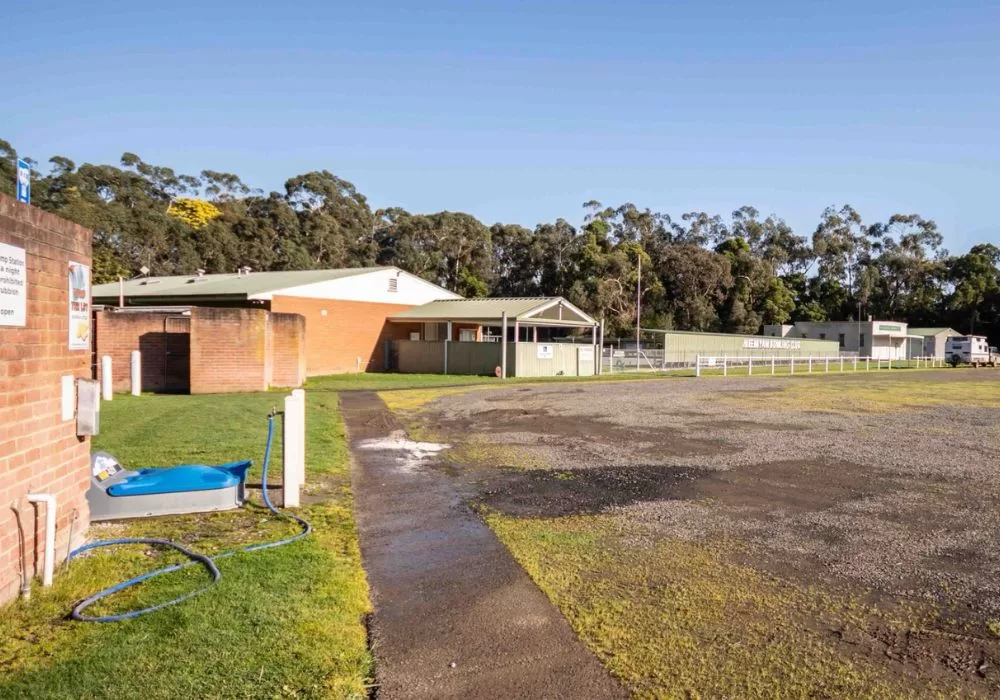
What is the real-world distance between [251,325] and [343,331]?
11.8 meters

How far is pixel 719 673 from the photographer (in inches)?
158

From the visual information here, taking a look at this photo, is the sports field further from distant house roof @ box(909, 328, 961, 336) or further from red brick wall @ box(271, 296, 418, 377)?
distant house roof @ box(909, 328, 961, 336)

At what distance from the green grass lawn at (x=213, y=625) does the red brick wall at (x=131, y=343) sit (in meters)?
16.6

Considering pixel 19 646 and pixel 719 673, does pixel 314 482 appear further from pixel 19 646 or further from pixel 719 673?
pixel 719 673

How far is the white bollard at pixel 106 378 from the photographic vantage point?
18.8m

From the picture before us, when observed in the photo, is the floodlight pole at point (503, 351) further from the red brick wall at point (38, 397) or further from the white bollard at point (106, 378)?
the red brick wall at point (38, 397)

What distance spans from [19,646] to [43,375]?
6.12ft

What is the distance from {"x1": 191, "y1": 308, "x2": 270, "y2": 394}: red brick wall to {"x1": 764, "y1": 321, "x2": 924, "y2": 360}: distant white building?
59202 mm

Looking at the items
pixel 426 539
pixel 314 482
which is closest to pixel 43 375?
pixel 426 539

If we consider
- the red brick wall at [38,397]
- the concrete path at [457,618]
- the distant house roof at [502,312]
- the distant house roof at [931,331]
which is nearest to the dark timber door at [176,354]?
the distant house roof at [502,312]

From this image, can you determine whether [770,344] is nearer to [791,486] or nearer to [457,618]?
[791,486]

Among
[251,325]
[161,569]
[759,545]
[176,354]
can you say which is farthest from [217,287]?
[759,545]

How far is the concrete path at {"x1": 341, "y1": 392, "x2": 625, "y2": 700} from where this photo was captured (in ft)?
12.8

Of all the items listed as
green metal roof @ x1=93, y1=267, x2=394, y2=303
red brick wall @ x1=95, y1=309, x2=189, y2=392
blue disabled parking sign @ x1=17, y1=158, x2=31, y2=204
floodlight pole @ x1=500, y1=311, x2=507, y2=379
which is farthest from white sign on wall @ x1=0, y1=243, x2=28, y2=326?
floodlight pole @ x1=500, y1=311, x2=507, y2=379
